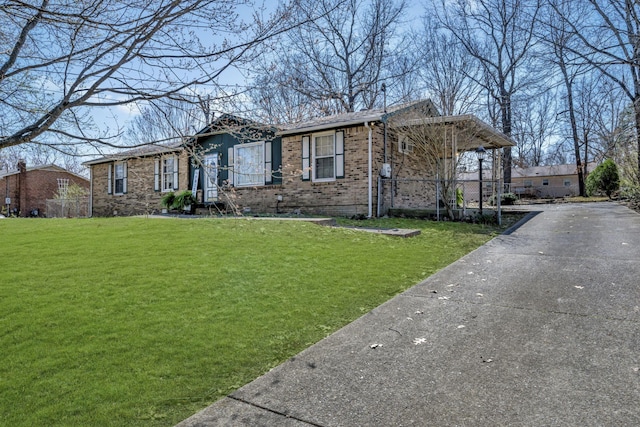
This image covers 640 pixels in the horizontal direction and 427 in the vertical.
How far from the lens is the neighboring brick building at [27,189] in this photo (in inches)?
1098

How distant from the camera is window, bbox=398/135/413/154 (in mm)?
13320

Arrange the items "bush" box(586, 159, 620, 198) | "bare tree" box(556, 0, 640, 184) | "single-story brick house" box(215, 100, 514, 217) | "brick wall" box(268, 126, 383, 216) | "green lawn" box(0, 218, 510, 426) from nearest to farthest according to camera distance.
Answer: "green lawn" box(0, 218, 510, 426) → "bare tree" box(556, 0, 640, 184) → "single-story brick house" box(215, 100, 514, 217) → "brick wall" box(268, 126, 383, 216) → "bush" box(586, 159, 620, 198)

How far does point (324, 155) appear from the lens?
12.9m

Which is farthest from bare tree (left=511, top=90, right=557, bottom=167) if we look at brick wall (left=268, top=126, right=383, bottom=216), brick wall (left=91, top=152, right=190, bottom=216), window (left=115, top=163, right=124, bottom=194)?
window (left=115, top=163, right=124, bottom=194)

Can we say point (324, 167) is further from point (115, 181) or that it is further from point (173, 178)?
point (115, 181)

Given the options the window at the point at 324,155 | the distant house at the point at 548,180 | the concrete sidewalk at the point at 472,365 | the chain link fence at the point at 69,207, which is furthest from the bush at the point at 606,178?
the chain link fence at the point at 69,207

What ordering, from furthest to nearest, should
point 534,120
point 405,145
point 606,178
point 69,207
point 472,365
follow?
point 534,120
point 606,178
point 69,207
point 405,145
point 472,365

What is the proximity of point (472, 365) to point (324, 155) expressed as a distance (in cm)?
1053

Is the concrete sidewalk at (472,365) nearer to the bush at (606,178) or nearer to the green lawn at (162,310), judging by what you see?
the green lawn at (162,310)

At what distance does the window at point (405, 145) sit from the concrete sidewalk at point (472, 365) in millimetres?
8774

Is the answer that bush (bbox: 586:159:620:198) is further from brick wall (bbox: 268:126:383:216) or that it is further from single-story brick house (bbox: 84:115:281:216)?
single-story brick house (bbox: 84:115:281:216)

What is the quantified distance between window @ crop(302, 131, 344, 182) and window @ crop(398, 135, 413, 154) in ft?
7.20

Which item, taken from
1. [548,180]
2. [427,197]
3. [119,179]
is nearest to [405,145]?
[427,197]

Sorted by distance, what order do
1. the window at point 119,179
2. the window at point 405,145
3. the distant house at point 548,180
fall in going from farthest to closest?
1. the distant house at point 548,180
2. the window at point 119,179
3. the window at point 405,145
